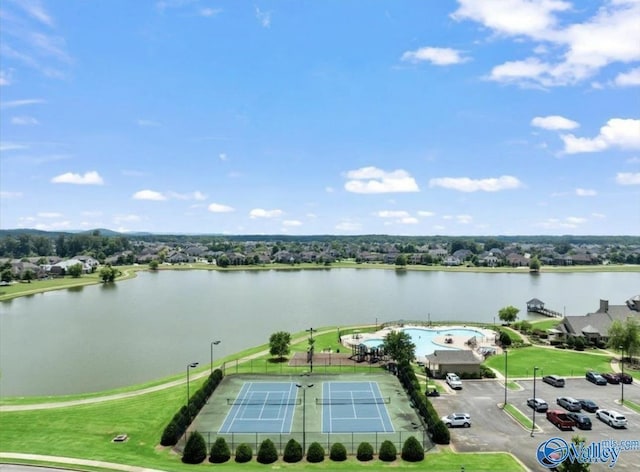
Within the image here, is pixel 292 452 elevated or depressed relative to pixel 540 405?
depressed

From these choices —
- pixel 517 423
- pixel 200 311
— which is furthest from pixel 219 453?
pixel 200 311

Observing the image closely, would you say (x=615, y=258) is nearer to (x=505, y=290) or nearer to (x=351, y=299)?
(x=505, y=290)

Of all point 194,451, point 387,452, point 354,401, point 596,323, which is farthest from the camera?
point 596,323

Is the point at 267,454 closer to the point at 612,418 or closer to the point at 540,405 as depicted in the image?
the point at 540,405

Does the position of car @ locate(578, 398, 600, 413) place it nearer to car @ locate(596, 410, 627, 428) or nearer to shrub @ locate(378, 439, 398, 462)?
car @ locate(596, 410, 627, 428)

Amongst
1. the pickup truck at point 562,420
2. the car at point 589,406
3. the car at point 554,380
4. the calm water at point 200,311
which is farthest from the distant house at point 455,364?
the calm water at point 200,311
